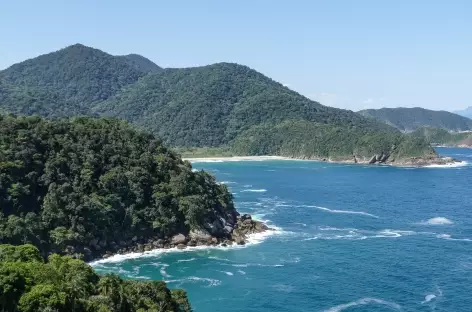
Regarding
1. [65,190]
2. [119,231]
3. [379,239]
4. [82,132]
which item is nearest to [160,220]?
[119,231]

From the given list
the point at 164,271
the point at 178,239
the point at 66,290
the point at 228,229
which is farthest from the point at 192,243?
the point at 66,290

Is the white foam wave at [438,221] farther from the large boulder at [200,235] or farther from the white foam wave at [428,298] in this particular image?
the large boulder at [200,235]

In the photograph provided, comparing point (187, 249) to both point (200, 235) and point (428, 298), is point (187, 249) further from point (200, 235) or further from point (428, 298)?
point (428, 298)

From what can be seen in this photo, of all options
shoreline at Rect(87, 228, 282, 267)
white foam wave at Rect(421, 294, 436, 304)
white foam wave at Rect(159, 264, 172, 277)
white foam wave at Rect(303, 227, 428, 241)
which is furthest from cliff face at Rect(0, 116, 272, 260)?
white foam wave at Rect(421, 294, 436, 304)

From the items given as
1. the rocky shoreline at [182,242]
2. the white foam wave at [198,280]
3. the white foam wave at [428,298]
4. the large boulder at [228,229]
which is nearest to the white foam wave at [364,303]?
the white foam wave at [428,298]

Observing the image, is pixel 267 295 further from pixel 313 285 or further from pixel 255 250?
pixel 255 250
